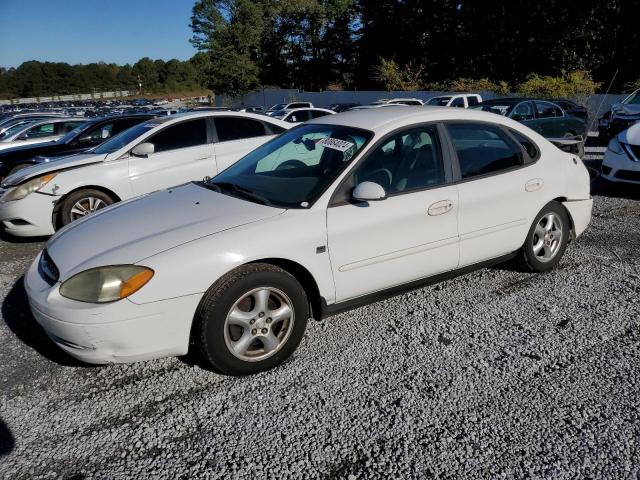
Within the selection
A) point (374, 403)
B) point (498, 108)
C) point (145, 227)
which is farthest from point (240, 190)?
point (498, 108)

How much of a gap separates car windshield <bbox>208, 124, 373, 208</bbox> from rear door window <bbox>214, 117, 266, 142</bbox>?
9.69 feet

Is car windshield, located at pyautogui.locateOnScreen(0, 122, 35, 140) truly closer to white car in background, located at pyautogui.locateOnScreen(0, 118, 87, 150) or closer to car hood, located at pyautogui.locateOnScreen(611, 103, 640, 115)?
white car in background, located at pyautogui.locateOnScreen(0, 118, 87, 150)

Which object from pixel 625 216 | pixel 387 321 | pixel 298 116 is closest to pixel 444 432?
pixel 387 321

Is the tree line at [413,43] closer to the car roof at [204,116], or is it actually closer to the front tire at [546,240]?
the car roof at [204,116]

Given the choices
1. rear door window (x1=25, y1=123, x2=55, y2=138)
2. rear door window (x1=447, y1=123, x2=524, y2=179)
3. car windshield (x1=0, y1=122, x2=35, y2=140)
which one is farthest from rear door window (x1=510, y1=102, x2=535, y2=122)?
car windshield (x1=0, y1=122, x2=35, y2=140)

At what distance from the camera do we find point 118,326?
8.77ft

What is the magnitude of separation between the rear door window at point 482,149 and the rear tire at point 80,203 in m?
4.33

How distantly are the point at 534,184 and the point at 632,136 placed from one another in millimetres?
4126

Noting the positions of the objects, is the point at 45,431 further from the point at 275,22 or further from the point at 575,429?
the point at 275,22

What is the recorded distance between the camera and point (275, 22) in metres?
57.2

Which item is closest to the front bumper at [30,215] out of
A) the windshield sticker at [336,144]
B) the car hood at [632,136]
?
the windshield sticker at [336,144]

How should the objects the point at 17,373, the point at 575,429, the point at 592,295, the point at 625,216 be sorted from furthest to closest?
→ 1. the point at 625,216
2. the point at 592,295
3. the point at 17,373
4. the point at 575,429

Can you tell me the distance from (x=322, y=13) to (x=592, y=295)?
55.0 metres

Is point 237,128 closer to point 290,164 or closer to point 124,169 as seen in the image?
point 124,169
